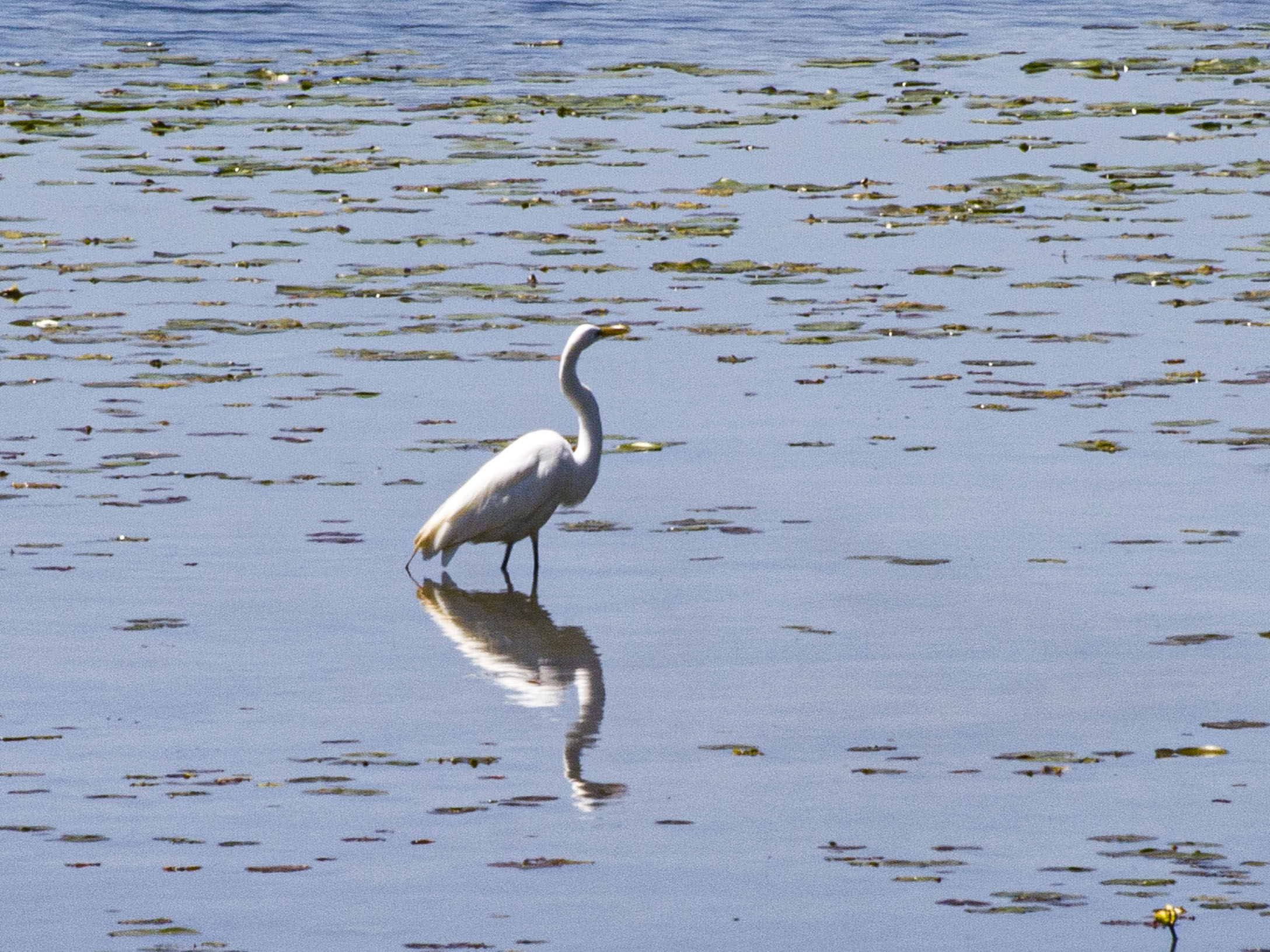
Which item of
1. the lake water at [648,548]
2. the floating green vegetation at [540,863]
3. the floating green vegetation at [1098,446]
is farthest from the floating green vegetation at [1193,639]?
the floating green vegetation at [540,863]

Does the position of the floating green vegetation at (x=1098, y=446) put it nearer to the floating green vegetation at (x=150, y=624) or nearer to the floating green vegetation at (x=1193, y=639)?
the floating green vegetation at (x=1193, y=639)

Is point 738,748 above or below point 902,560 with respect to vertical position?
below

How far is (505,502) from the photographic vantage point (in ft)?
28.8

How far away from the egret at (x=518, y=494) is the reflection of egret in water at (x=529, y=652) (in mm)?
202

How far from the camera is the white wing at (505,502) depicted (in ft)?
28.7

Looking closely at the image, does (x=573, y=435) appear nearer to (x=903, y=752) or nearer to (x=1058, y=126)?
(x=903, y=752)

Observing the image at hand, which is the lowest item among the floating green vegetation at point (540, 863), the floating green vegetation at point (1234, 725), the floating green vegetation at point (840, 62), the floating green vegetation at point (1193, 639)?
the floating green vegetation at point (540, 863)

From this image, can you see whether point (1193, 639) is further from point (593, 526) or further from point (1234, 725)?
point (593, 526)

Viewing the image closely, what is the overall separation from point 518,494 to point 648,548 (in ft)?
1.93

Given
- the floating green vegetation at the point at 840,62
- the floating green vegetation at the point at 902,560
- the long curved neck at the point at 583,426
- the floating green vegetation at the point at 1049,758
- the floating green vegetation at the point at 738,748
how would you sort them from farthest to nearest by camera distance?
the floating green vegetation at the point at 840,62
the long curved neck at the point at 583,426
the floating green vegetation at the point at 902,560
the floating green vegetation at the point at 738,748
the floating green vegetation at the point at 1049,758

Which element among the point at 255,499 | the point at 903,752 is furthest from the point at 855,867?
the point at 255,499

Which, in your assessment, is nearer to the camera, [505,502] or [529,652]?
[529,652]

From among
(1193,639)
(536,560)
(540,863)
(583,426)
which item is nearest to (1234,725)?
(1193,639)

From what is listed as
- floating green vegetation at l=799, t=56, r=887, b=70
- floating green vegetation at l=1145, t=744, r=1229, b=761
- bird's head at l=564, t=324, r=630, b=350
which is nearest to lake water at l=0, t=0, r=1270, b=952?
floating green vegetation at l=1145, t=744, r=1229, b=761
